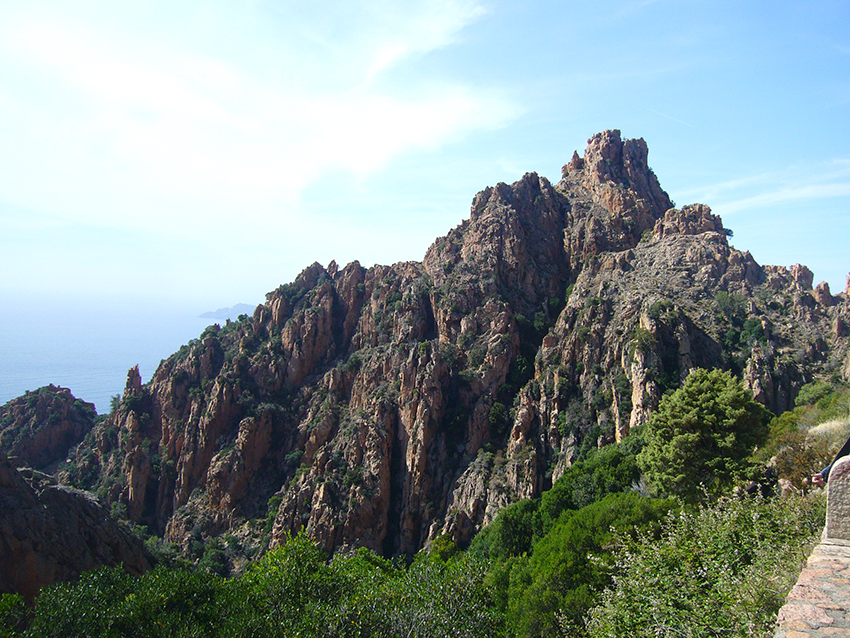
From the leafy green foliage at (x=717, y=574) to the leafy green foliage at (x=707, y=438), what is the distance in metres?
8.53

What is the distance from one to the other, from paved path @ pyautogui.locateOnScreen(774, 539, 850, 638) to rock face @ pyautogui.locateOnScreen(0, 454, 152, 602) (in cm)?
3278

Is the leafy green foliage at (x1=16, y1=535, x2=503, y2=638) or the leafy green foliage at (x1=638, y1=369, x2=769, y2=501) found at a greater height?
the leafy green foliage at (x1=638, y1=369, x2=769, y2=501)

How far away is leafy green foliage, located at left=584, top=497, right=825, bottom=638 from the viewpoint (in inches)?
419

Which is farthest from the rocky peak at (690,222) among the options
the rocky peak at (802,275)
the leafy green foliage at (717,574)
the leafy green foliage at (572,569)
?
the leafy green foliage at (717,574)

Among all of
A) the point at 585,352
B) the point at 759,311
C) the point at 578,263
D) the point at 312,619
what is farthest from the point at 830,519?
the point at 578,263

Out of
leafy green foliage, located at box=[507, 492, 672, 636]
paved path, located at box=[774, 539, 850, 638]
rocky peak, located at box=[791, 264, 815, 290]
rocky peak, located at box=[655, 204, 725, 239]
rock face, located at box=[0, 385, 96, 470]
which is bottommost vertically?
leafy green foliage, located at box=[507, 492, 672, 636]

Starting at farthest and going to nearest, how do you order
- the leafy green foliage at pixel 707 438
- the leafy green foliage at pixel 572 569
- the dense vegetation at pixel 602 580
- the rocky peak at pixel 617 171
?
the rocky peak at pixel 617 171 < the leafy green foliage at pixel 707 438 < the leafy green foliage at pixel 572 569 < the dense vegetation at pixel 602 580

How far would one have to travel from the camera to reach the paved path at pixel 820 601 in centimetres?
736

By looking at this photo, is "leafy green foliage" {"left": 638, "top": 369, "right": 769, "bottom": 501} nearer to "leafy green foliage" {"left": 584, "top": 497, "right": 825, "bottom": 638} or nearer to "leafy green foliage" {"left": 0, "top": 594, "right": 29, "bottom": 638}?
"leafy green foliage" {"left": 584, "top": 497, "right": 825, "bottom": 638}

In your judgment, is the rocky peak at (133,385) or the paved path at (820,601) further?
the rocky peak at (133,385)

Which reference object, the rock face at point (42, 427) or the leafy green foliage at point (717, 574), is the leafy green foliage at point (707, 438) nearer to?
the leafy green foliage at point (717, 574)

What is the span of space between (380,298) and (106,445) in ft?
169

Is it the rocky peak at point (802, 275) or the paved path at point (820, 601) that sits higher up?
the rocky peak at point (802, 275)

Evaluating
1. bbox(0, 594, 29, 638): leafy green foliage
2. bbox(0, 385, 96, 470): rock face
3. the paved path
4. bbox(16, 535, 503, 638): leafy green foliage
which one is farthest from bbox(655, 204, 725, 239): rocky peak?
bbox(0, 385, 96, 470): rock face
